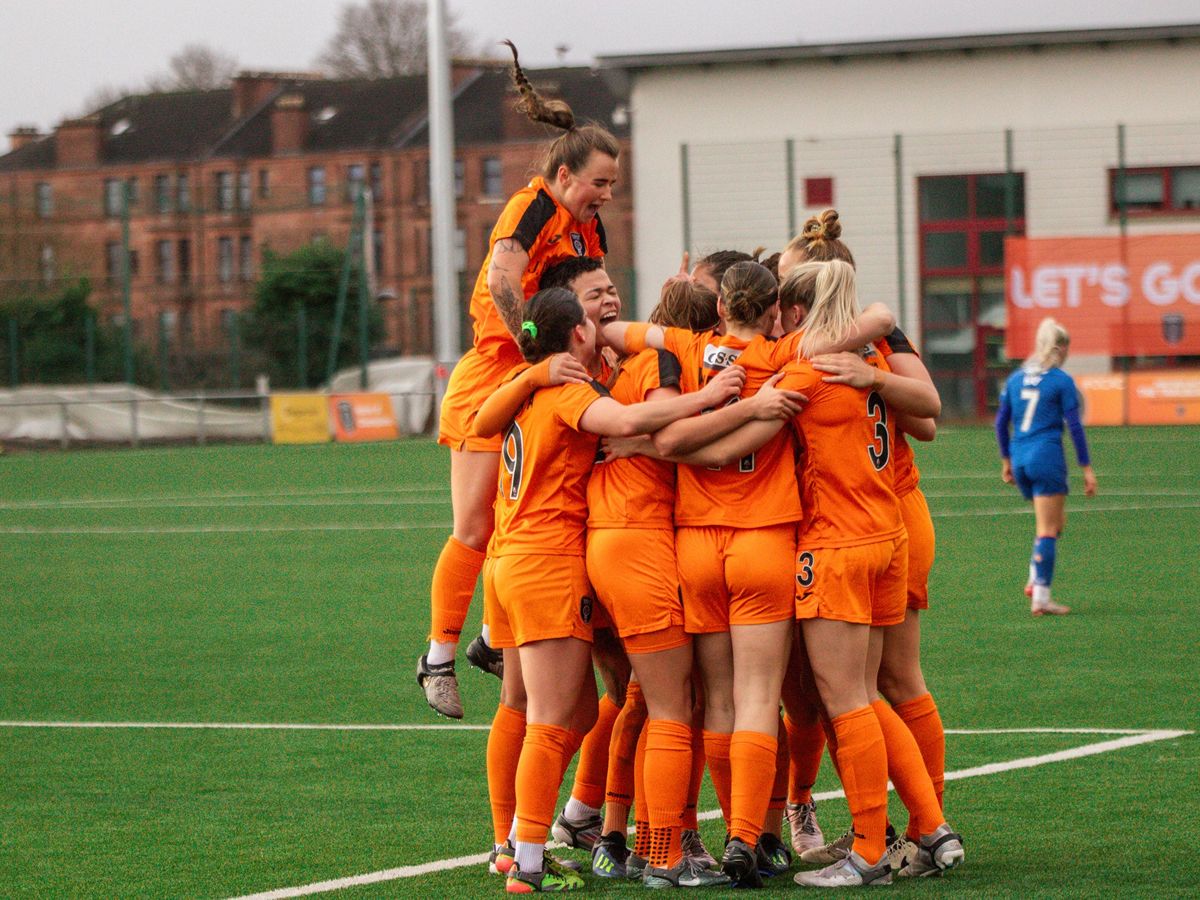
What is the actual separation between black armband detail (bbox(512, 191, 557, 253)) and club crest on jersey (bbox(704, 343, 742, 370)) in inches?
46.8

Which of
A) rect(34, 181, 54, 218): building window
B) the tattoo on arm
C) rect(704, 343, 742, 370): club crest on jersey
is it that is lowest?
rect(704, 343, 742, 370): club crest on jersey

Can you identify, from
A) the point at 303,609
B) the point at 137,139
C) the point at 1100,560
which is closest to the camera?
the point at 303,609

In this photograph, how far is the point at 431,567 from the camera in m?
14.6

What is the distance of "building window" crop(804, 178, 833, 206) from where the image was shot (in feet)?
128

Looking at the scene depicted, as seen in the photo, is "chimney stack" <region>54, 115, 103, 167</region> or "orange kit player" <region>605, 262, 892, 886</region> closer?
"orange kit player" <region>605, 262, 892, 886</region>

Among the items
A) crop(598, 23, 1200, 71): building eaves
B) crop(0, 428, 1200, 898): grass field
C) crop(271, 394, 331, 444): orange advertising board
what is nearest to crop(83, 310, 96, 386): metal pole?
crop(271, 394, 331, 444): orange advertising board

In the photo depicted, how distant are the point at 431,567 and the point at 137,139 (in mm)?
67023

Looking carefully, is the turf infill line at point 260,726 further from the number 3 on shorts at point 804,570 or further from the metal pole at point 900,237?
the metal pole at point 900,237

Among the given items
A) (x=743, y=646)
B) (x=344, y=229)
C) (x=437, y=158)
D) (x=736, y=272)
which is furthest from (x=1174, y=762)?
(x=344, y=229)

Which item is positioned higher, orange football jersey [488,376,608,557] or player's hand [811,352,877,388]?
player's hand [811,352,877,388]

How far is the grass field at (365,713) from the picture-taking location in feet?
18.3

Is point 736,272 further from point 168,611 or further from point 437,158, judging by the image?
point 437,158

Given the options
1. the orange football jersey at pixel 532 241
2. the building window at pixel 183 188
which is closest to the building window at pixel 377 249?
the building window at pixel 183 188

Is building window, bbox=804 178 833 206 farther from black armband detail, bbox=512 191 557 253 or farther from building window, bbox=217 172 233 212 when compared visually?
black armband detail, bbox=512 191 557 253
